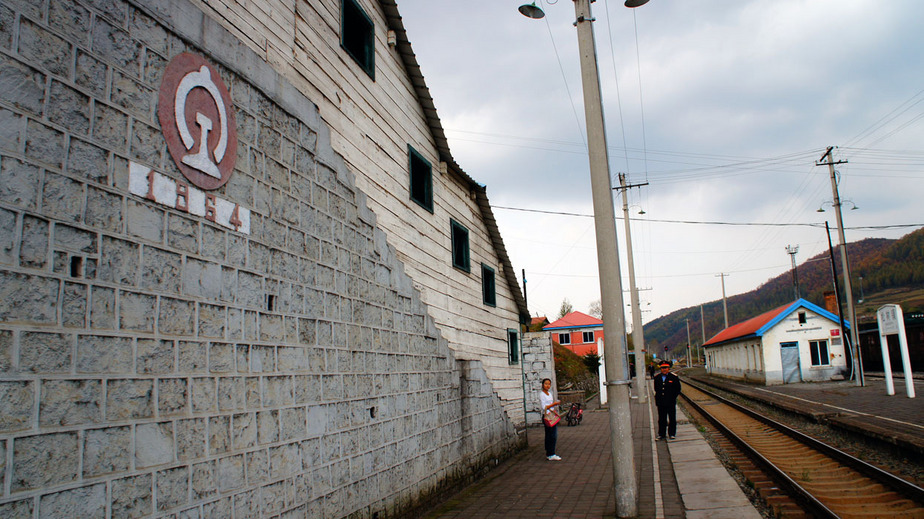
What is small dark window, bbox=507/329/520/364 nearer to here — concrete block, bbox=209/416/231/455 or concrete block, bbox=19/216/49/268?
concrete block, bbox=209/416/231/455

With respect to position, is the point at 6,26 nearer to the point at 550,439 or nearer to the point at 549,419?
the point at 549,419

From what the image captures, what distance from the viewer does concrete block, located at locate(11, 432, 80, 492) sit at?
3.00 meters

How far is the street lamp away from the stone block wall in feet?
9.49

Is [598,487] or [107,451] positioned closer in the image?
[107,451]

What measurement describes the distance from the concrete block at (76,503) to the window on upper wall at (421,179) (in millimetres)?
7190

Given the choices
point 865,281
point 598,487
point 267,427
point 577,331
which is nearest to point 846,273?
point 598,487

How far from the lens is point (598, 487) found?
29.6 ft

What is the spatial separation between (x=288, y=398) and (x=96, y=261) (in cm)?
226

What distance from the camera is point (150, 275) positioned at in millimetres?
3977

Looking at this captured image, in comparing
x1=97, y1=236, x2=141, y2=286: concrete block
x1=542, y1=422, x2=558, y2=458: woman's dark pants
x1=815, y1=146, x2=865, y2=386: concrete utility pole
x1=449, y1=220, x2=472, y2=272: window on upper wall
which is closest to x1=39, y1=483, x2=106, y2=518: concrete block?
x1=97, y1=236, x2=141, y2=286: concrete block

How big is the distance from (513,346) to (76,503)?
1310 centimetres

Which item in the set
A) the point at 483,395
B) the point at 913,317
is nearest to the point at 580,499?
the point at 483,395

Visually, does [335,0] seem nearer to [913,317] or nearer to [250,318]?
[250,318]

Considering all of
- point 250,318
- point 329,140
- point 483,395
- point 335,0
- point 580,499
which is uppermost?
point 335,0
